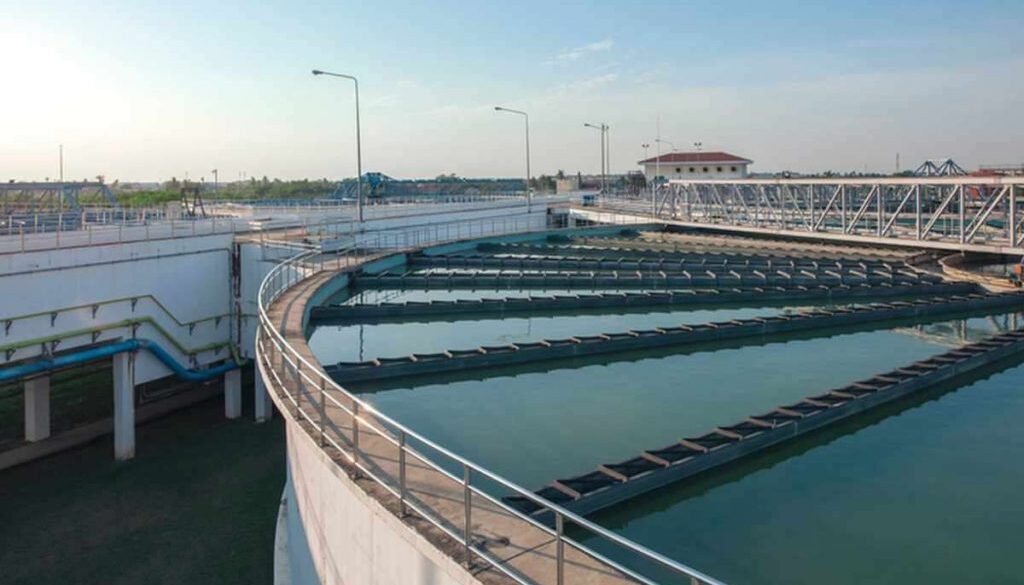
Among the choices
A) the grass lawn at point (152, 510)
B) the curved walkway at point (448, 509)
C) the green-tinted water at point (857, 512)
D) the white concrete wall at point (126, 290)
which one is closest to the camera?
the curved walkway at point (448, 509)

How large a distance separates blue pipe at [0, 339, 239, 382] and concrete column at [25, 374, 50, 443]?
208cm

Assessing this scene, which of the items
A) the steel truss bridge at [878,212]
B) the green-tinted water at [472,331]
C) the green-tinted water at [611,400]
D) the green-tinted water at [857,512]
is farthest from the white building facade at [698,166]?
the green-tinted water at [857,512]

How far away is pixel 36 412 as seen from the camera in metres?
23.0

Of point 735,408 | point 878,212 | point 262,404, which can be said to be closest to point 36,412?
point 262,404

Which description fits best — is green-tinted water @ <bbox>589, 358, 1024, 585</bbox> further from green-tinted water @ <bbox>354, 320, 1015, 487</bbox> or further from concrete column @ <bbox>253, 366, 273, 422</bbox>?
concrete column @ <bbox>253, 366, 273, 422</bbox>

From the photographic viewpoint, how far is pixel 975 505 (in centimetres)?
807

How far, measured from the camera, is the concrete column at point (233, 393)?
26.2 meters

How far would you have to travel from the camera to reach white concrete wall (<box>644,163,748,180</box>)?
75000mm

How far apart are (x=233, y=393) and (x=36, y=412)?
18.7ft

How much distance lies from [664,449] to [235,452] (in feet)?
57.2

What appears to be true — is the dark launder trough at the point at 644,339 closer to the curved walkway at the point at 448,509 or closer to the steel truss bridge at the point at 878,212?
the curved walkway at the point at 448,509

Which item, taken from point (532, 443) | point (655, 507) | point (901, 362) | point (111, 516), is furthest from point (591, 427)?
point (111, 516)

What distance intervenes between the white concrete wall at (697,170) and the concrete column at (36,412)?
59.5 m

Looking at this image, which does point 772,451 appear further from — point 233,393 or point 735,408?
point 233,393
